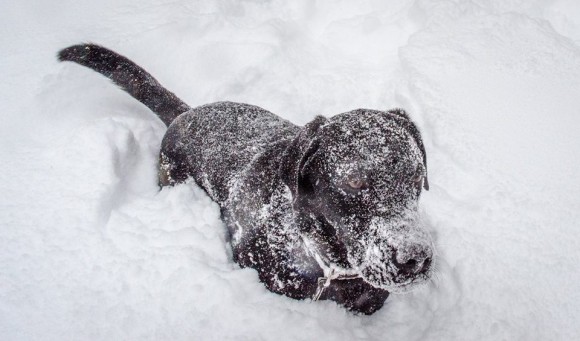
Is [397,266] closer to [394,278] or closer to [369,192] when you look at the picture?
[394,278]

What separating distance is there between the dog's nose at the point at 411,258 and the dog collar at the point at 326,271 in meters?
0.35

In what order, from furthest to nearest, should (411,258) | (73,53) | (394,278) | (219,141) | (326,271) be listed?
1. (73,53)
2. (219,141)
3. (326,271)
4. (394,278)
5. (411,258)

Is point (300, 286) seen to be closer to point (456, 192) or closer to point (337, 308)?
point (337, 308)

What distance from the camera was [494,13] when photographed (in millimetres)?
4586

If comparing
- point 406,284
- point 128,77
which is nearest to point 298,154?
point 406,284

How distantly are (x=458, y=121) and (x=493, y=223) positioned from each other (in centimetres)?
118

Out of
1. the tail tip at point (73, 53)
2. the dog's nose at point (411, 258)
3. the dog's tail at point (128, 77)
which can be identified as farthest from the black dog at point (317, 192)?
the tail tip at point (73, 53)

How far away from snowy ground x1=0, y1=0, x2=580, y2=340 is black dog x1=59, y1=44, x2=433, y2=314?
0.66 ft

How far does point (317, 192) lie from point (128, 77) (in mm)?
2514

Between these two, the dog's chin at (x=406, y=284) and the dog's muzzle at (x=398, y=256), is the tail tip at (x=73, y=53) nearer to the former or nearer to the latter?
the dog's muzzle at (x=398, y=256)

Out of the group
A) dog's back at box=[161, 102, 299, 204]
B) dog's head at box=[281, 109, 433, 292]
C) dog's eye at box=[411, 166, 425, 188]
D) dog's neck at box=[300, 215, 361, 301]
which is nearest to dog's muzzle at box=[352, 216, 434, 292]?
dog's head at box=[281, 109, 433, 292]

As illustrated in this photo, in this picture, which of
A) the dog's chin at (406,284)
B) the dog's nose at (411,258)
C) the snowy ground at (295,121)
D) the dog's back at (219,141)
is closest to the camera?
the dog's nose at (411,258)

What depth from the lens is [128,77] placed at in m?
3.45

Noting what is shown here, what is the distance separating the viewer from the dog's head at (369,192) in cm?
175
